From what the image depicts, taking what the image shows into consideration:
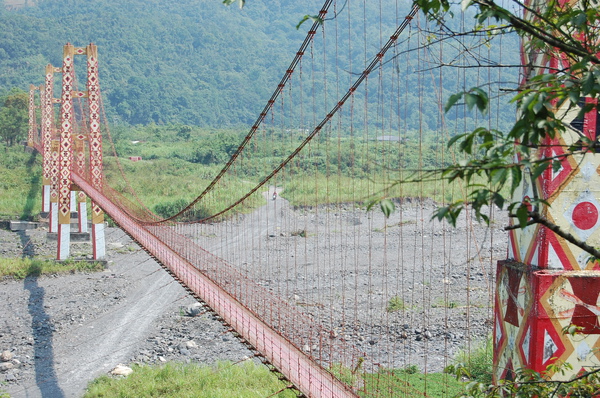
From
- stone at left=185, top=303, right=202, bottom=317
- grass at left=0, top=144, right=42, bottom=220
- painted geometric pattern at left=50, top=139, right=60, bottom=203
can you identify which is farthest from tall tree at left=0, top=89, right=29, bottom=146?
stone at left=185, top=303, right=202, bottom=317

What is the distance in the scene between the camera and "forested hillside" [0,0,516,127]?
169 feet

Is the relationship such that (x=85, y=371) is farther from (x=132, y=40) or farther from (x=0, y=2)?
(x=0, y=2)

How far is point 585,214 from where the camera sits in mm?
1877

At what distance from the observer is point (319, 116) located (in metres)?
38.6

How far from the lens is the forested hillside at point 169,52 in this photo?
51.5 meters

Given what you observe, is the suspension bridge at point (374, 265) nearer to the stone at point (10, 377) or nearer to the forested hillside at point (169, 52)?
the stone at point (10, 377)

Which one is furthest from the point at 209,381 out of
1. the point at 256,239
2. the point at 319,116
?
the point at 319,116

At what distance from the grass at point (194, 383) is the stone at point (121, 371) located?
0.12 m

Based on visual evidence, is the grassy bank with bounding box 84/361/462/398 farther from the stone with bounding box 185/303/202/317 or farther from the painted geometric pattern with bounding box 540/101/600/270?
the painted geometric pattern with bounding box 540/101/600/270

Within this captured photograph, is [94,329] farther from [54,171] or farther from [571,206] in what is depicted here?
[571,206]

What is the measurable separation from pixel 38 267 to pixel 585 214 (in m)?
10.1

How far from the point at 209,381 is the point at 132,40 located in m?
64.0

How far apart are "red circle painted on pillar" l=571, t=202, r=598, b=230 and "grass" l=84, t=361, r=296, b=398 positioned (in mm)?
3831

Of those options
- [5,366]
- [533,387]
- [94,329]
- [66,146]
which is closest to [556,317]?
[533,387]
